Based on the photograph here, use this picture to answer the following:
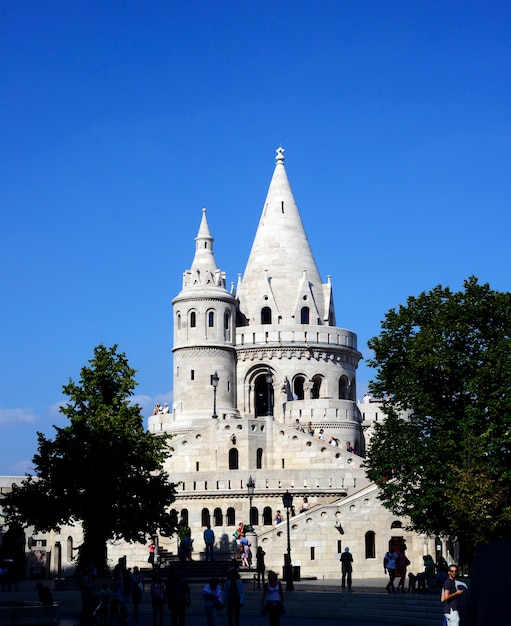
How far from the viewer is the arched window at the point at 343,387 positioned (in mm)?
68000

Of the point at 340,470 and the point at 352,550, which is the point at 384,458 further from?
the point at 340,470

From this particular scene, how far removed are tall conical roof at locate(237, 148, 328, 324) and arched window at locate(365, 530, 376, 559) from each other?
981 inches

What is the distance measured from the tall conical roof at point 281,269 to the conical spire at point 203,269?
3.33 m

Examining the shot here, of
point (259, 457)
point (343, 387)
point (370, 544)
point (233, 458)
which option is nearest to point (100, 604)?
point (370, 544)

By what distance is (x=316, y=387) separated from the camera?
222 ft

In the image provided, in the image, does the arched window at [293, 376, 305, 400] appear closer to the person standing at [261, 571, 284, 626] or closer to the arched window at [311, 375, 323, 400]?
the arched window at [311, 375, 323, 400]

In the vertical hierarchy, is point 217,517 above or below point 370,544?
above

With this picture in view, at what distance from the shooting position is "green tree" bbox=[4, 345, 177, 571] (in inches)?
1387

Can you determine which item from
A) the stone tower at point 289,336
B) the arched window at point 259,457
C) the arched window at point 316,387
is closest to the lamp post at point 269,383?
the stone tower at point 289,336

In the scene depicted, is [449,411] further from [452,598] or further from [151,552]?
[452,598]

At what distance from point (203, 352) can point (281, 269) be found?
890cm

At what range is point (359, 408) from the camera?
68.8 meters

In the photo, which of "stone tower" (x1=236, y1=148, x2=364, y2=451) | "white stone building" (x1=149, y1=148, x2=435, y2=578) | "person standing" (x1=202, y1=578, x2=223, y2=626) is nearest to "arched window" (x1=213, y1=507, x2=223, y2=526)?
"white stone building" (x1=149, y1=148, x2=435, y2=578)

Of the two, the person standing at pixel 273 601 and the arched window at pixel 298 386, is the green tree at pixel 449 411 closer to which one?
the person standing at pixel 273 601
